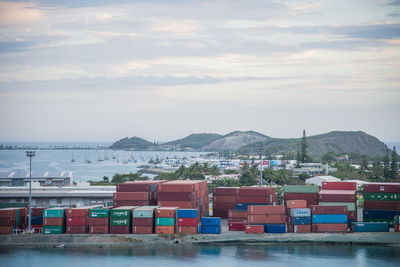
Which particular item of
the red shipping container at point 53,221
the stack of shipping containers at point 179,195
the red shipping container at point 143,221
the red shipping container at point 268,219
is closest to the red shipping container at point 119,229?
the red shipping container at point 143,221

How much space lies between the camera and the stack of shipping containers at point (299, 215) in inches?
1364

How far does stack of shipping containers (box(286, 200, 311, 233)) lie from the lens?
34650 mm

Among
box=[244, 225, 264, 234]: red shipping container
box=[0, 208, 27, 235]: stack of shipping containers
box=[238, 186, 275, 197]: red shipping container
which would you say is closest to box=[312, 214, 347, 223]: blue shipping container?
box=[244, 225, 264, 234]: red shipping container

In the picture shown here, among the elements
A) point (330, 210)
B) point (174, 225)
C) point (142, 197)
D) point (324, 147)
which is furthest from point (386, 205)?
point (324, 147)

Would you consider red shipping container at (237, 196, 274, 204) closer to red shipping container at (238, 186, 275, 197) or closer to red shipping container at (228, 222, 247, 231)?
red shipping container at (238, 186, 275, 197)

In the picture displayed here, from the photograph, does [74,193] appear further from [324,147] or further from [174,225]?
[324,147]

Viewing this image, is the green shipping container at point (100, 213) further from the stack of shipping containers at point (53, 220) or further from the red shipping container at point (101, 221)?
the stack of shipping containers at point (53, 220)

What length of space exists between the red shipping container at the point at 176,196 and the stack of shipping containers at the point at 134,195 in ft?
4.46

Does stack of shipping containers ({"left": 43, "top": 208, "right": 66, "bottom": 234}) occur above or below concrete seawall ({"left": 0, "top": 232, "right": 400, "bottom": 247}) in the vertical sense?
above

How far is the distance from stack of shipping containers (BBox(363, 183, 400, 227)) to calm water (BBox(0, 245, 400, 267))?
119 inches

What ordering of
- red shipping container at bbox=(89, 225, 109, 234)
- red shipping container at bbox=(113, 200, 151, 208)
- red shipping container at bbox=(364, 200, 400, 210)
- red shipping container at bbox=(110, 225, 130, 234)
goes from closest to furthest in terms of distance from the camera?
red shipping container at bbox=(110, 225, 130, 234), red shipping container at bbox=(89, 225, 109, 234), red shipping container at bbox=(364, 200, 400, 210), red shipping container at bbox=(113, 200, 151, 208)

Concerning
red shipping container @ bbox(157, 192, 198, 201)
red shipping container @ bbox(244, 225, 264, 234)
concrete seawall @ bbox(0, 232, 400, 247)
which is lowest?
concrete seawall @ bbox(0, 232, 400, 247)

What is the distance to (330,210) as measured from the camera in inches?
1361

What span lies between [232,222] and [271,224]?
2.82 meters
